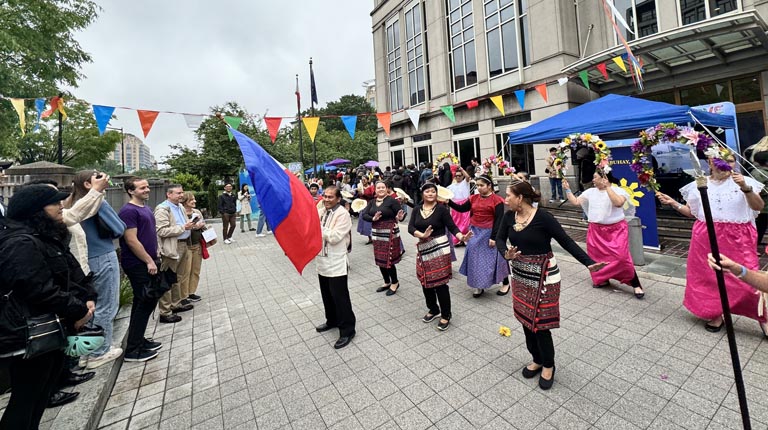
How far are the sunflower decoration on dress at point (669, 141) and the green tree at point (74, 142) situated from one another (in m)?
30.6

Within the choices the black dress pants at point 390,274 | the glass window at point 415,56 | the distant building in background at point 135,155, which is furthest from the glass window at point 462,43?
the distant building in background at point 135,155

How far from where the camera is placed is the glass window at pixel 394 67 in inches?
871

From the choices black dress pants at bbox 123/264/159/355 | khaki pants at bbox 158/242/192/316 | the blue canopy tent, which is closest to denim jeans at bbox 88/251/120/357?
black dress pants at bbox 123/264/159/355

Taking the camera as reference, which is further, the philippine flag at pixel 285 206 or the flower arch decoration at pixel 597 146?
the flower arch decoration at pixel 597 146

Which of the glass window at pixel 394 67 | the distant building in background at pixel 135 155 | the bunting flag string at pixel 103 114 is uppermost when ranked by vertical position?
the distant building in background at pixel 135 155

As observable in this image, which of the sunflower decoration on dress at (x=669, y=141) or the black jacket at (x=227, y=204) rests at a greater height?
the black jacket at (x=227, y=204)

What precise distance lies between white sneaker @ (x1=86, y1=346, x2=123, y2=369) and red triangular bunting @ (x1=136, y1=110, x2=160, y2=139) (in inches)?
257

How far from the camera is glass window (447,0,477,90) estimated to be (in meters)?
16.9

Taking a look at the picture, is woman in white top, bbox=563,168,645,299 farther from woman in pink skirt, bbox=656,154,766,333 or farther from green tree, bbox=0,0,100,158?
green tree, bbox=0,0,100,158

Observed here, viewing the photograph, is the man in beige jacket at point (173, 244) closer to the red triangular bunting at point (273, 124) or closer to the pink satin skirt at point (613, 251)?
the red triangular bunting at point (273, 124)

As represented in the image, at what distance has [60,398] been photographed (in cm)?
295

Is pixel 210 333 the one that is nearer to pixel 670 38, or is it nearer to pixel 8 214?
pixel 8 214

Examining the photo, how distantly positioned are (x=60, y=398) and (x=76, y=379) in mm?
322

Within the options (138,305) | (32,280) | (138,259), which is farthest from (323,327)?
(32,280)
